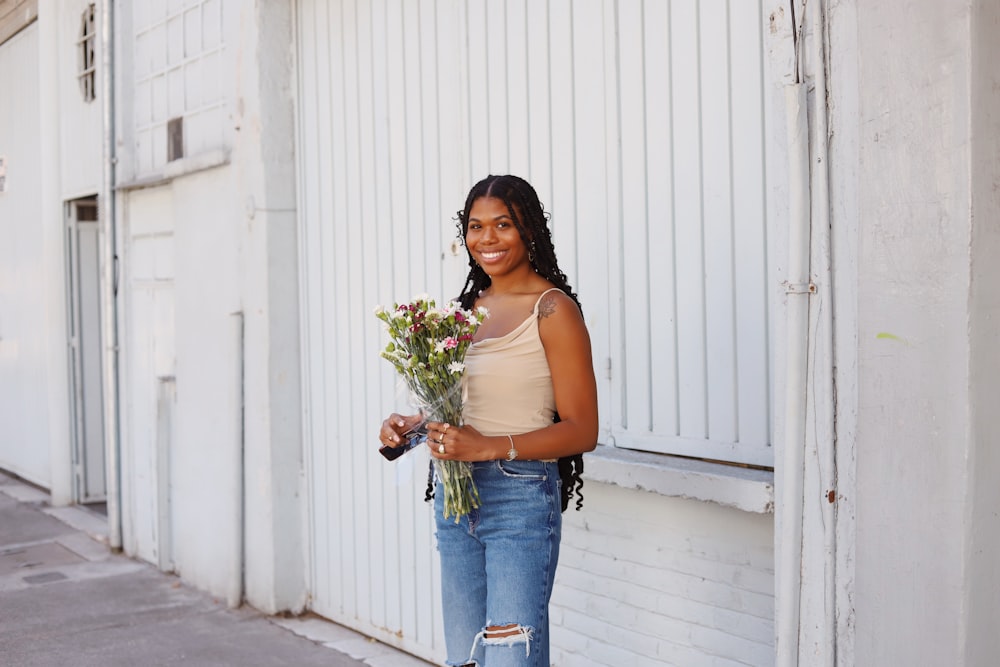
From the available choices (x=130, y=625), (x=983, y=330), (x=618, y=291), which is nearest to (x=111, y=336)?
(x=130, y=625)

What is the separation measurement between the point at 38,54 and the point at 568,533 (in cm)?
779

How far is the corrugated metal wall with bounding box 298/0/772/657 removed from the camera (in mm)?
3971

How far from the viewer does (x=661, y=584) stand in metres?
4.32

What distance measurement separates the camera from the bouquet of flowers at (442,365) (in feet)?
10.8

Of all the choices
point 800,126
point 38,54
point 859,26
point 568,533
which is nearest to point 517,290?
point 800,126

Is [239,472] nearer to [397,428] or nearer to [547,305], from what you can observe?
[397,428]

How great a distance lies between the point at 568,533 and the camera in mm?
4738

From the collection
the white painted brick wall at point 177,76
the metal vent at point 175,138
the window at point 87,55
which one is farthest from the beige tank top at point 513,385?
the window at point 87,55

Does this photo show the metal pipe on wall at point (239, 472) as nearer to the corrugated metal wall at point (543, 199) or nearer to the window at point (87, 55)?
the corrugated metal wall at point (543, 199)

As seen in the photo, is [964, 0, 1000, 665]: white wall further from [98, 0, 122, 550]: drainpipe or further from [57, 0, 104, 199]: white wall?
[57, 0, 104, 199]: white wall

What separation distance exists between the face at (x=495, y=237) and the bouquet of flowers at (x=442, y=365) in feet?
0.70

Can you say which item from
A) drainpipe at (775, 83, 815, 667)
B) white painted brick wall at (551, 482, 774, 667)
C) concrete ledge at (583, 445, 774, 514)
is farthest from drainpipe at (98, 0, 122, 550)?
drainpipe at (775, 83, 815, 667)

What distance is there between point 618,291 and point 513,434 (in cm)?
123

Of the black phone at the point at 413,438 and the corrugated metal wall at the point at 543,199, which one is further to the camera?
the corrugated metal wall at the point at 543,199
